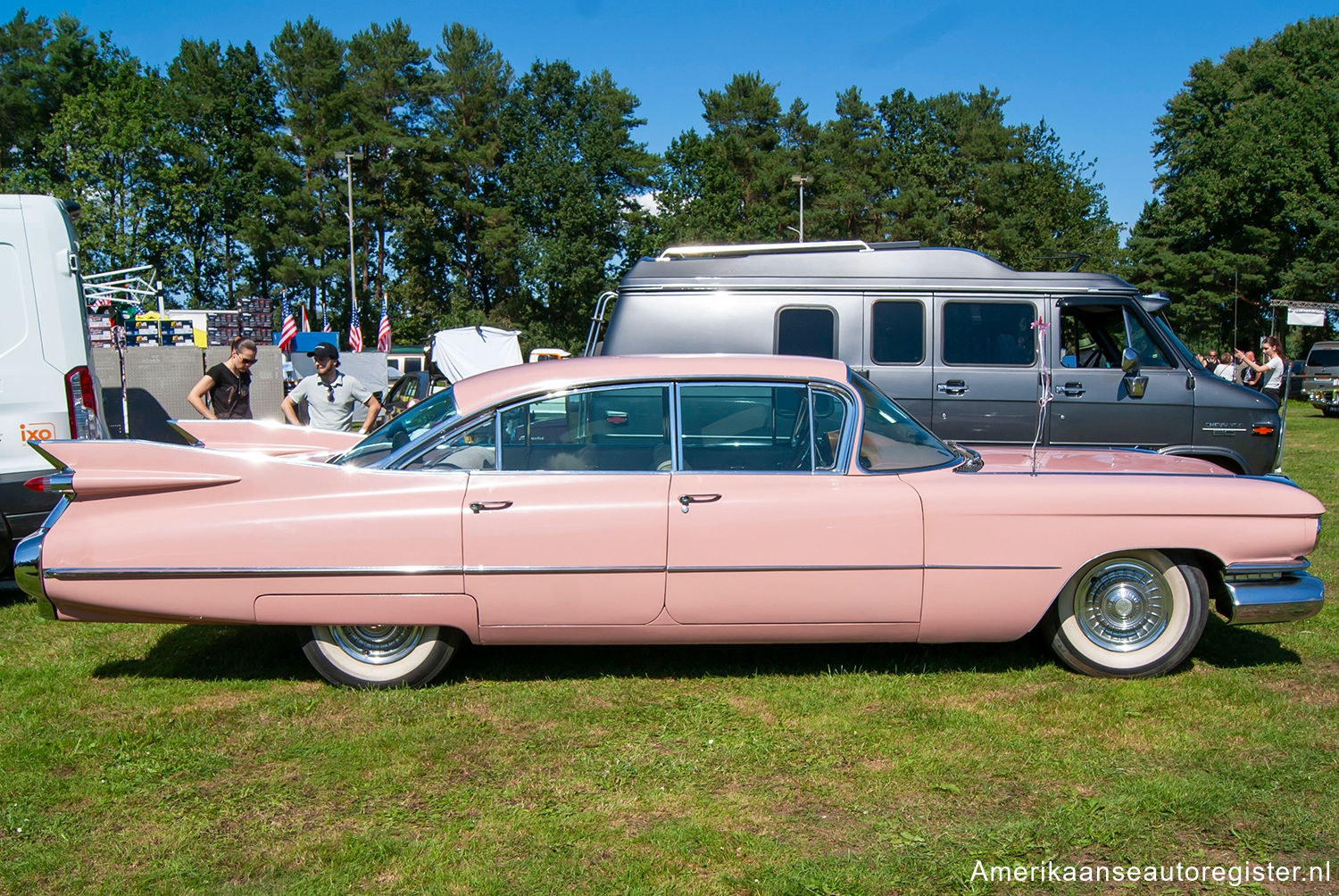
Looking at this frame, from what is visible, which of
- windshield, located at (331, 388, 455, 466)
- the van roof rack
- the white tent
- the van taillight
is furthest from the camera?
the white tent

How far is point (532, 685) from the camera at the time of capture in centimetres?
459

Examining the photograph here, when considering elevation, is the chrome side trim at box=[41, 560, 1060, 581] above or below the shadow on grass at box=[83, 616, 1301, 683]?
above

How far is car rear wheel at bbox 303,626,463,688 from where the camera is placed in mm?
4449

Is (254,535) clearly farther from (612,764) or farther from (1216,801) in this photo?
(1216,801)

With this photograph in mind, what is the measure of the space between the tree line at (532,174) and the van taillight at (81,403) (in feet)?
138

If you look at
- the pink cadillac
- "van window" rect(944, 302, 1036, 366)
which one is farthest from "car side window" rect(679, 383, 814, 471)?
"van window" rect(944, 302, 1036, 366)

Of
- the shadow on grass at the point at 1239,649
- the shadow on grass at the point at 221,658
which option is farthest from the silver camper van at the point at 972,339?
the shadow on grass at the point at 221,658

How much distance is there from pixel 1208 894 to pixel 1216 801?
0.61 metres

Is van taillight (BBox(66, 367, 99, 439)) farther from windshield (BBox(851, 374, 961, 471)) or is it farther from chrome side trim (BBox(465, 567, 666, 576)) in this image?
windshield (BBox(851, 374, 961, 471))

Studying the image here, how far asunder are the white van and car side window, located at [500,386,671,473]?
355 centimetres

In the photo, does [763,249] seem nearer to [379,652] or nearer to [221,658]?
[379,652]

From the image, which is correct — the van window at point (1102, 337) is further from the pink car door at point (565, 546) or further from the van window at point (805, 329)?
the pink car door at point (565, 546)

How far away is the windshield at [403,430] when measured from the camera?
14.7 feet

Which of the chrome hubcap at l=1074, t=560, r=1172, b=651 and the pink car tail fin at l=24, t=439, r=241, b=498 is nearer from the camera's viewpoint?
the pink car tail fin at l=24, t=439, r=241, b=498
